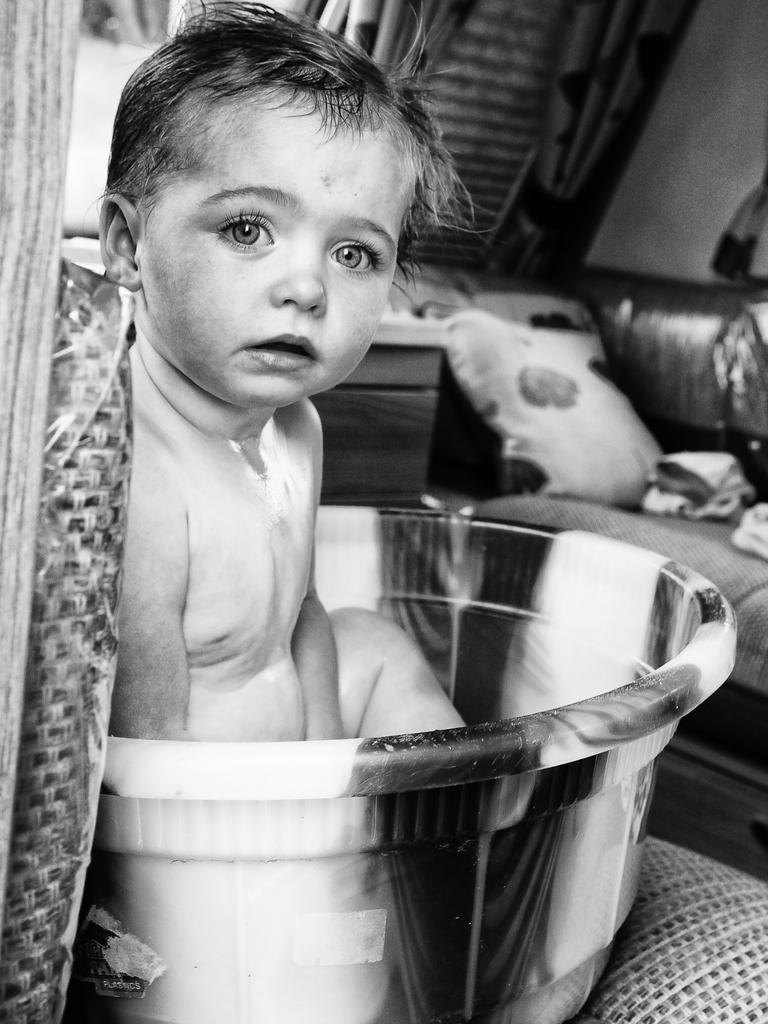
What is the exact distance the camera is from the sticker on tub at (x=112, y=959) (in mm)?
410

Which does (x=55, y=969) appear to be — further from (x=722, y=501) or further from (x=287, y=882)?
(x=722, y=501)

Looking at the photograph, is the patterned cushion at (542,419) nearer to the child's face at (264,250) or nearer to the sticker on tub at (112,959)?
the child's face at (264,250)

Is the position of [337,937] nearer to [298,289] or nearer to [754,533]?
[298,289]

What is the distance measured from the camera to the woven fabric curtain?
255cm

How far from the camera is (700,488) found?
192 centimetres

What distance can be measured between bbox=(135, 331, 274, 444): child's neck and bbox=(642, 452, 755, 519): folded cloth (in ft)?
4.77

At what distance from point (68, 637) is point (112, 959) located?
159 mm

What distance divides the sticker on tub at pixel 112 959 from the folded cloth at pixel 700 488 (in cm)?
164

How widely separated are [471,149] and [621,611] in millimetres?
2024

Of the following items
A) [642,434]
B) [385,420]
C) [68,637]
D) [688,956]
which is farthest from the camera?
[642,434]

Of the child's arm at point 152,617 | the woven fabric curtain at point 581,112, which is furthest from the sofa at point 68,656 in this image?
the woven fabric curtain at point 581,112

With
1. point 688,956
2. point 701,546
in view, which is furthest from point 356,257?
point 701,546

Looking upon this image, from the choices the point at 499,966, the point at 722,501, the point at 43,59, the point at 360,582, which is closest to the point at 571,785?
the point at 499,966

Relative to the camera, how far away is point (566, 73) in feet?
8.44
